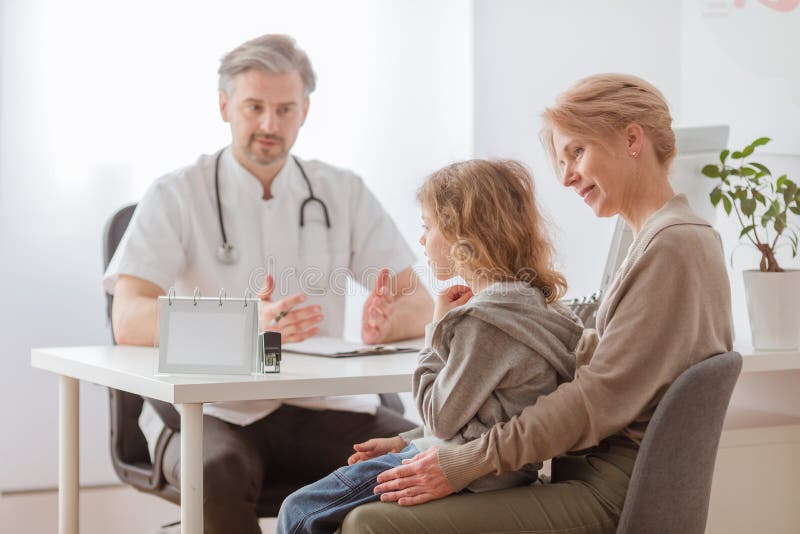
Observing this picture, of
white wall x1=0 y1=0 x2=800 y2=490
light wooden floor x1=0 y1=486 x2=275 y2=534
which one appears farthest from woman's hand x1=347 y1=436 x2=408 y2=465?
light wooden floor x1=0 y1=486 x2=275 y2=534

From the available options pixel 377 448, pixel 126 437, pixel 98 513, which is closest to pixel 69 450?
pixel 126 437

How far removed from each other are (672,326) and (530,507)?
288mm

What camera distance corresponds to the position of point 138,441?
7.24 feet

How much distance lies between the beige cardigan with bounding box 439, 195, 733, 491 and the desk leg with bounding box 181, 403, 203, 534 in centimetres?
42

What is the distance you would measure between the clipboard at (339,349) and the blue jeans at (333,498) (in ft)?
1.68

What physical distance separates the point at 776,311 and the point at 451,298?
0.85m

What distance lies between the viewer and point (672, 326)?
1267 mm

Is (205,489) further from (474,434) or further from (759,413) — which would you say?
(759,413)

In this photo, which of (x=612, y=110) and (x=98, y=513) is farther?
(x=98, y=513)

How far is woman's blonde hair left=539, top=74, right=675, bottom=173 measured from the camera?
4.67ft

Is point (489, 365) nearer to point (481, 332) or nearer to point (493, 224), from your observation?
point (481, 332)

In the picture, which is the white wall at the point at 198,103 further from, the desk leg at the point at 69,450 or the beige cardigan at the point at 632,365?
the beige cardigan at the point at 632,365

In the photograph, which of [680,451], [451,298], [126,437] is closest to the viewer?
[680,451]

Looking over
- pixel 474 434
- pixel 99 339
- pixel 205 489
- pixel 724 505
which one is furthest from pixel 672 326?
pixel 99 339
